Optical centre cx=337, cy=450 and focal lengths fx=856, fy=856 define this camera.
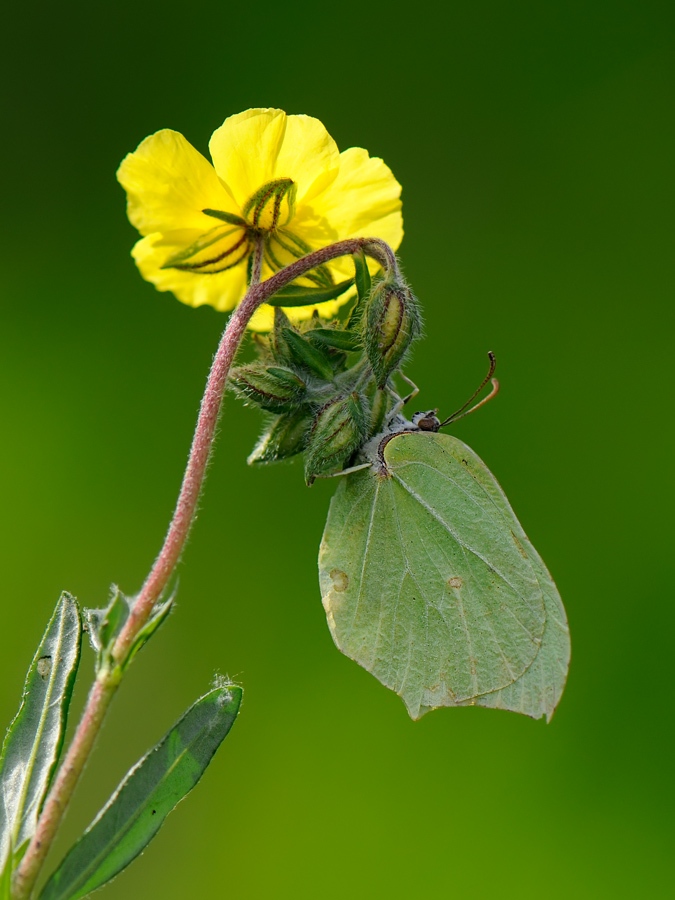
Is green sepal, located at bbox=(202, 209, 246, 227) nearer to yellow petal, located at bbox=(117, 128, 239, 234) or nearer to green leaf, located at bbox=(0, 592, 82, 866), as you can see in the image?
yellow petal, located at bbox=(117, 128, 239, 234)

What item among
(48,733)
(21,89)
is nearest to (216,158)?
(48,733)

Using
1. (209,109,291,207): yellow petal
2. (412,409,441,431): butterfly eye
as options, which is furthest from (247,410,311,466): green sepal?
(209,109,291,207): yellow petal

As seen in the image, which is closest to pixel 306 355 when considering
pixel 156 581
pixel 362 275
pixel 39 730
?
pixel 362 275

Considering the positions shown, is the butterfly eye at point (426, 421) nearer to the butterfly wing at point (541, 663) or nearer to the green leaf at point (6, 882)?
the butterfly wing at point (541, 663)

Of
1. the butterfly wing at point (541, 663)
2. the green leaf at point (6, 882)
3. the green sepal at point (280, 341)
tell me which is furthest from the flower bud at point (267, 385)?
the green leaf at point (6, 882)

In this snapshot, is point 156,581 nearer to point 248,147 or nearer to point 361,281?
point 361,281

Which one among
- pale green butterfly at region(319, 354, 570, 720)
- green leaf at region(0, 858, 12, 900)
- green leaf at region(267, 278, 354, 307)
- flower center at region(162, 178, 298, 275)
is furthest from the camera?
pale green butterfly at region(319, 354, 570, 720)

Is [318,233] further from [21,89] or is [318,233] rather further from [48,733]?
[21,89]
